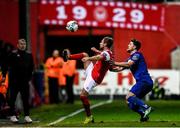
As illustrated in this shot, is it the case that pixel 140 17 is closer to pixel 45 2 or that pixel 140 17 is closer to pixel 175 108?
pixel 45 2

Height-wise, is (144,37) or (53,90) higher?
(144,37)

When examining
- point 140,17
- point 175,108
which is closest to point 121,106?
point 175,108

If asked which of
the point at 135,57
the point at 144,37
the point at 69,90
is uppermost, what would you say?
the point at 135,57

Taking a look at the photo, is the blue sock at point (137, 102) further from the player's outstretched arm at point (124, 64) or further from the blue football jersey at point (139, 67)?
the player's outstretched arm at point (124, 64)

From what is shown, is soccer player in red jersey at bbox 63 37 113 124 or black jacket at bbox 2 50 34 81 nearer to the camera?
soccer player in red jersey at bbox 63 37 113 124

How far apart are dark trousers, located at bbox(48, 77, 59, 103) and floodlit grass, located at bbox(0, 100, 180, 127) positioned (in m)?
1.00

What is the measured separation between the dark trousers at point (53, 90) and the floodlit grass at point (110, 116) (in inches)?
39.3

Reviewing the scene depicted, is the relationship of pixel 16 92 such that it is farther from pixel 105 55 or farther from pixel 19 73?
pixel 105 55

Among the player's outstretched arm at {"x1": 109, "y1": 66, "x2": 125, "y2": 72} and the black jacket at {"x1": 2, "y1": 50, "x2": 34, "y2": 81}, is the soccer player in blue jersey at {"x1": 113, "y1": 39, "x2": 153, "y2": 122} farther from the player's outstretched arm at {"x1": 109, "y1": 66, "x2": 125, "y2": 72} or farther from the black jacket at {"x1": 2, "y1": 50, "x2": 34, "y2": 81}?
the black jacket at {"x1": 2, "y1": 50, "x2": 34, "y2": 81}

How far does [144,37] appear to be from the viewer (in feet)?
129

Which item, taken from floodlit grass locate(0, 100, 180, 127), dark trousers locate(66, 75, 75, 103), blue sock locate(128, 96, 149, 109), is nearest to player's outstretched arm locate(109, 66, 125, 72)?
blue sock locate(128, 96, 149, 109)

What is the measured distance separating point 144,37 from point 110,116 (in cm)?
1584

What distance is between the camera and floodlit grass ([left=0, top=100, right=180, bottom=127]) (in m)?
19.2

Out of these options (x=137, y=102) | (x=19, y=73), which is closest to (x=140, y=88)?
(x=137, y=102)
